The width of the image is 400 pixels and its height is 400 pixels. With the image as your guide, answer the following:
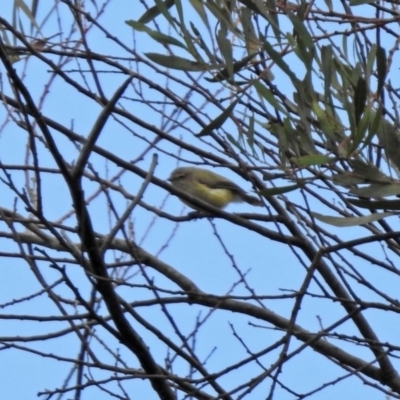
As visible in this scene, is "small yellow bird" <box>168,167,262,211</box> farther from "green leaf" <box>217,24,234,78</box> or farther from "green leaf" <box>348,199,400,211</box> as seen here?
"green leaf" <box>348,199,400,211</box>

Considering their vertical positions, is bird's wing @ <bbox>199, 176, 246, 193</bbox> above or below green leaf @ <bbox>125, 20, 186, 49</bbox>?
above

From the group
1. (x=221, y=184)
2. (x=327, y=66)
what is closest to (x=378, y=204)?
(x=327, y=66)

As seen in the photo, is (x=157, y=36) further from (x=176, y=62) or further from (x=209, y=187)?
(x=209, y=187)

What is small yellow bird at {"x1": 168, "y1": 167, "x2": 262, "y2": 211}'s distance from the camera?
574 cm

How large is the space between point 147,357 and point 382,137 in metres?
0.78

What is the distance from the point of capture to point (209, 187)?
6023 millimetres

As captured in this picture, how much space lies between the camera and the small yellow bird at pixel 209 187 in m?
5.74

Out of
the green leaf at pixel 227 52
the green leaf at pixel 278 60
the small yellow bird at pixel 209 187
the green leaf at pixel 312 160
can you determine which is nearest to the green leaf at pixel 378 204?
the green leaf at pixel 312 160

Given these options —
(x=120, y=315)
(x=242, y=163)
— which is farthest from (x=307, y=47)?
(x=120, y=315)

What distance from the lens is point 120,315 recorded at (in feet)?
6.67

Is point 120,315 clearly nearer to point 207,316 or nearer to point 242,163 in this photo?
→ point 242,163

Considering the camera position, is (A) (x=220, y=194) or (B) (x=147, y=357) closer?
(B) (x=147, y=357)

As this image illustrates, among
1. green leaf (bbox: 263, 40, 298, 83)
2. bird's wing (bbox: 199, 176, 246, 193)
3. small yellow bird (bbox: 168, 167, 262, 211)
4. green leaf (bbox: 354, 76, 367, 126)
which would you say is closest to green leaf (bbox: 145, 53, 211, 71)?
green leaf (bbox: 263, 40, 298, 83)

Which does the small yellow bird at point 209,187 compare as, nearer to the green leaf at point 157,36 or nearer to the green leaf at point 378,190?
the green leaf at point 157,36
